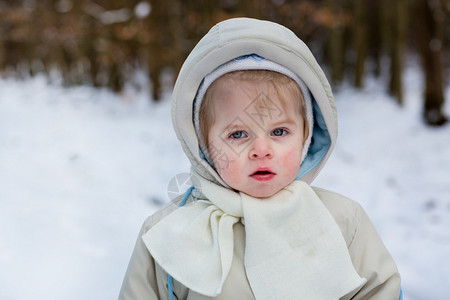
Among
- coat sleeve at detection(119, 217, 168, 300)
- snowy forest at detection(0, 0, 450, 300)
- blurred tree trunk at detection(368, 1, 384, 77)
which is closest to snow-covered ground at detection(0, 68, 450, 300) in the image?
snowy forest at detection(0, 0, 450, 300)

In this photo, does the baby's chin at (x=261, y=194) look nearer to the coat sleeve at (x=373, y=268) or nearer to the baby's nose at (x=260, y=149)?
the baby's nose at (x=260, y=149)

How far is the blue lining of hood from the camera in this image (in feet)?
5.93

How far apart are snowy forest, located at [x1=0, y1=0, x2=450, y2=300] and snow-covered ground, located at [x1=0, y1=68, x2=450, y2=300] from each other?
1cm

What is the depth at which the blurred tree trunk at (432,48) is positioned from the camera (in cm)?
728

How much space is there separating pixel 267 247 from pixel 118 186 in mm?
3316

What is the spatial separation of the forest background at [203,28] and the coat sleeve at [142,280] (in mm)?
6895

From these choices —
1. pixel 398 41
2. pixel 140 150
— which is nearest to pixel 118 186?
pixel 140 150

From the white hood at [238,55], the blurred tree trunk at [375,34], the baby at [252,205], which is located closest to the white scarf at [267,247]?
the baby at [252,205]

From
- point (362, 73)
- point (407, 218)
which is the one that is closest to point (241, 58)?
point (407, 218)

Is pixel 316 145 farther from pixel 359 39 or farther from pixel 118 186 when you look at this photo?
pixel 359 39

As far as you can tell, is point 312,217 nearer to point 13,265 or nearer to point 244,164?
point 244,164

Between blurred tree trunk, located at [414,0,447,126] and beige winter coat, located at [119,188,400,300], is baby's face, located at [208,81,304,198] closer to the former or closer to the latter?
beige winter coat, located at [119,188,400,300]

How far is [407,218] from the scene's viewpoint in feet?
14.9

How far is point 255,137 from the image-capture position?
1.59 meters
